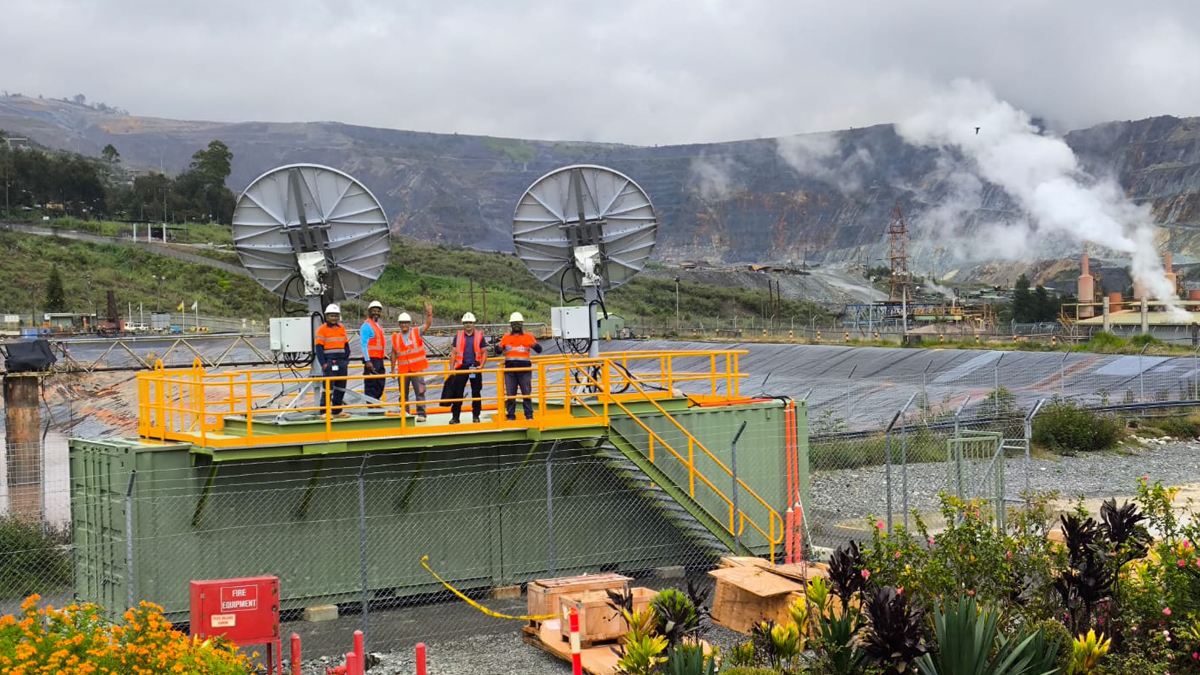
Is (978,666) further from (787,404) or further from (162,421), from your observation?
(162,421)

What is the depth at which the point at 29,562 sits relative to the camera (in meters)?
17.1

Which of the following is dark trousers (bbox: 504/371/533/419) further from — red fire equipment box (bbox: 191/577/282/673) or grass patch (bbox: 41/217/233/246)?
grass patch (bbox: 41/217/233/246)

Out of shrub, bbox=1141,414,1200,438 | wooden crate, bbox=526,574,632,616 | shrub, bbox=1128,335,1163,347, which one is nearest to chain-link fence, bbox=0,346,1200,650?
wooden crate, bbox=526,574,632,616

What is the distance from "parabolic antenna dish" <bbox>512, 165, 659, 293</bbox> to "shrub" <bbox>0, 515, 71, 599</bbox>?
8.54m

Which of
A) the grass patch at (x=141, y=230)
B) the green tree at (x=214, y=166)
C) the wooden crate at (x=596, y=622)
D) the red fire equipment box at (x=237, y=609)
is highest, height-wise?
the green tree at (x=214, y=166)

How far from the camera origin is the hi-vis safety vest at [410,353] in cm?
1667

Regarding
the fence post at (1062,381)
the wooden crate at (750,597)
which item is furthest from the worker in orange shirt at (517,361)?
the fence post at (1062,381)

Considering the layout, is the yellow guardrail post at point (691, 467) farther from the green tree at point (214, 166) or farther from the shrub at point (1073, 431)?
the green tree at point (214, 166)

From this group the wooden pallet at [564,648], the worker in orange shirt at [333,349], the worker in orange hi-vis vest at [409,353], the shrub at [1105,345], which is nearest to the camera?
the wooden pallet at [564,648]

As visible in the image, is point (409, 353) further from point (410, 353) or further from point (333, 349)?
point (333, 349)

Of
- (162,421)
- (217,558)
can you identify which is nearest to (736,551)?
(217,558)

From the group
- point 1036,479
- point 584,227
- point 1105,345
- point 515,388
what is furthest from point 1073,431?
point 1105,345

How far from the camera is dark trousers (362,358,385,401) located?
55.7 feet

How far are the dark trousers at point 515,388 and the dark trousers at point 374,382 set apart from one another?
1.77m
